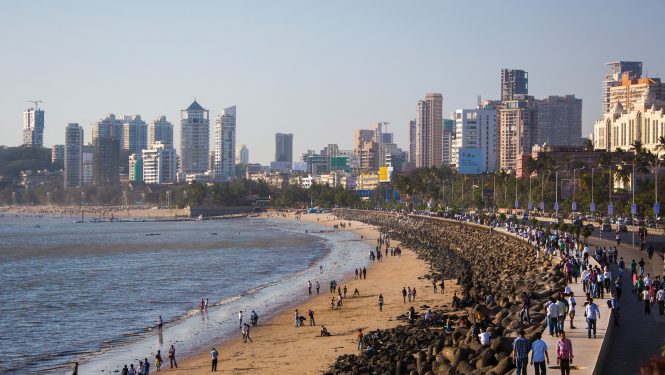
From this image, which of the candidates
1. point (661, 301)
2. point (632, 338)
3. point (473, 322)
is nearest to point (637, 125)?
point (473, 322)

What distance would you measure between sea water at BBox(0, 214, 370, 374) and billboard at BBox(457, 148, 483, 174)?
3018 inches

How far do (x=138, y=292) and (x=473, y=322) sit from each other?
27.7 metres

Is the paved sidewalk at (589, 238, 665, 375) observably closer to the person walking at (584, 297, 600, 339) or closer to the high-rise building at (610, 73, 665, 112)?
the person walking at (584, 297, 600, 339)

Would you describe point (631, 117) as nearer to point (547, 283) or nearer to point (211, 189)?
point (547, 283)

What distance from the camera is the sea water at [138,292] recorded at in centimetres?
3180

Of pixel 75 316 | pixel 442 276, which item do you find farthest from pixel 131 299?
pixel 442 276

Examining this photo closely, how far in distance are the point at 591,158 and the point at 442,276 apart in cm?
6728

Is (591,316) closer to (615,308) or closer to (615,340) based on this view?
(615,340)

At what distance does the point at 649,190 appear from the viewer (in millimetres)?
70250

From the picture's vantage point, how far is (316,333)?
108 feet

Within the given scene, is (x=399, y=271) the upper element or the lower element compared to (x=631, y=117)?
lower

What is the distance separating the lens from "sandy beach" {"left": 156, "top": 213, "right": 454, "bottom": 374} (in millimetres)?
27344

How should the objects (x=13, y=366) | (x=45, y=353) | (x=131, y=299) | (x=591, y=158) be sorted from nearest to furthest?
1. (x=13, y=366)
2. (x=45, y=353)
3. (x=131, y=299)
4. (x=591, y=158)

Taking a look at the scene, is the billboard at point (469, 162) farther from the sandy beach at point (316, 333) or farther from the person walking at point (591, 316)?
the person walking at point (591, 316)
